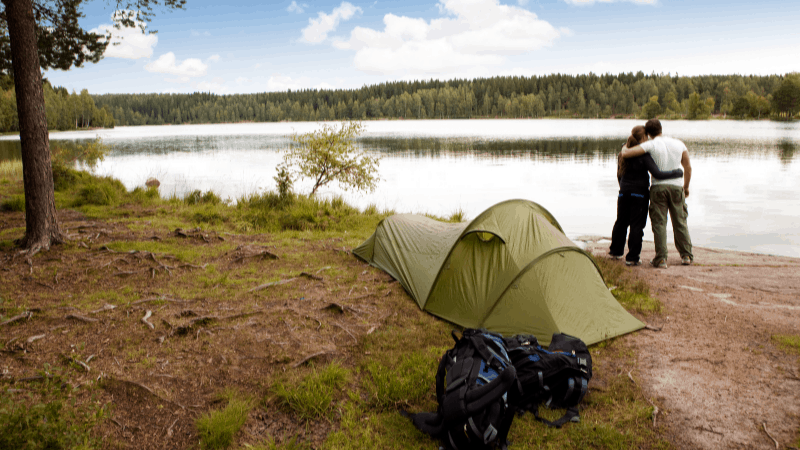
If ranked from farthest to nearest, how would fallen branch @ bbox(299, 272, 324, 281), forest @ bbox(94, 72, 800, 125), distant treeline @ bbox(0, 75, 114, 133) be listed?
forest @ bbox(94, 72, 800, 125)
distant treeline @ bbox(0, 75, 114, 133)
fallen branch @ bbox(299, 272, 324, 281)

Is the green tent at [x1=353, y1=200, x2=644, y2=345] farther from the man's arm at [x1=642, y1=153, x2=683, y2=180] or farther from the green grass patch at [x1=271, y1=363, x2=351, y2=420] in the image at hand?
the man's arm at [x1=642, y1=153, x2=683, y2=180]

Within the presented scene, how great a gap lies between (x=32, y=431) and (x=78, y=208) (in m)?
11.8

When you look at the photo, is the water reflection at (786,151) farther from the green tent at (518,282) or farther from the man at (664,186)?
the green tent at (518,282)

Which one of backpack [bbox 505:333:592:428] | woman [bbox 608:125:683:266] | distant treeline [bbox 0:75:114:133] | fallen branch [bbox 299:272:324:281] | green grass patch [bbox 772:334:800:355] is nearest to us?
backpack [bbox 505:333:592:428]

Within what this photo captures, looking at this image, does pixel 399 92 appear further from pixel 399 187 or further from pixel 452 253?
pixel 452 253

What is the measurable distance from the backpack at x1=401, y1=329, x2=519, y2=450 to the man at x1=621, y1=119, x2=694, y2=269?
5.86 metres

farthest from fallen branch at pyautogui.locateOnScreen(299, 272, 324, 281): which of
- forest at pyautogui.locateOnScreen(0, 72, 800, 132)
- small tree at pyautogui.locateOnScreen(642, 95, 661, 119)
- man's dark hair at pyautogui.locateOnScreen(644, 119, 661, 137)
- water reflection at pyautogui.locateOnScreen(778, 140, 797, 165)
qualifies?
forest at pyautogui.locateOnScreen(0, 72, 800, 132)

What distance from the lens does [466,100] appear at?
13125 cm

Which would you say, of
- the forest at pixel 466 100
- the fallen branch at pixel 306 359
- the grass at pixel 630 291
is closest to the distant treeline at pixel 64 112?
the forest at pixel 466 100

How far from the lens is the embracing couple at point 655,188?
26.3ft

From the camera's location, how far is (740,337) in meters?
5.42

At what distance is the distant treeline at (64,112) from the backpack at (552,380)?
280ft

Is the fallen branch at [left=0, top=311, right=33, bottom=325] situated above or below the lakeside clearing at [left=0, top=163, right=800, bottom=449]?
above

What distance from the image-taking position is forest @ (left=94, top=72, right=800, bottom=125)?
11881cm
